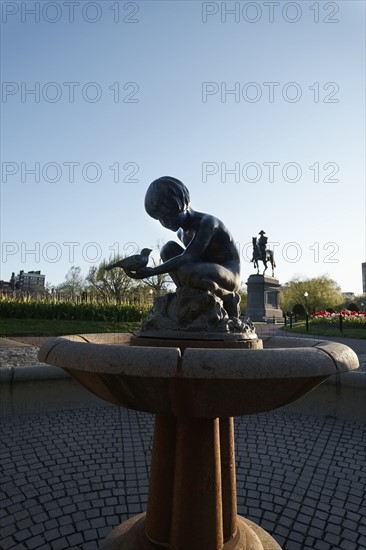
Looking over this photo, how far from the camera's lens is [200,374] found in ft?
5.13

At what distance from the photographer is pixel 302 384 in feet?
6.03

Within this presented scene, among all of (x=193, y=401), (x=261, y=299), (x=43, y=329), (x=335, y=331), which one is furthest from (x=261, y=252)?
(x=193, y=401)

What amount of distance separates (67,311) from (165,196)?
17874mm

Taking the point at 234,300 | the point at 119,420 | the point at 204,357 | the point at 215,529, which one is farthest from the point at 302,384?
the point at 119,420

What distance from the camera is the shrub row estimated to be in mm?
18734

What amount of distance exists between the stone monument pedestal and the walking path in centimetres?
2828

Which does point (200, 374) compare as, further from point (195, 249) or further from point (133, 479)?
point (133, 479)

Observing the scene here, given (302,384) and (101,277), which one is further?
(101,277)

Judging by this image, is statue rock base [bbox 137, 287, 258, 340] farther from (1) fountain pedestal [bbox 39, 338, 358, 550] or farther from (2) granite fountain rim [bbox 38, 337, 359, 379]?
(2) granite fountain rim [bbox 38, 337, 359, 379]

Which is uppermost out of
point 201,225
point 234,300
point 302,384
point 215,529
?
point 201,225

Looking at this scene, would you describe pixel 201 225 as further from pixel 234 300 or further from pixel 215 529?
pixel 215 529

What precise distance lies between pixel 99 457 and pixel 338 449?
2.78m

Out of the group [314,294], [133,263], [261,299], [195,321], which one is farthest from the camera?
[314,294]

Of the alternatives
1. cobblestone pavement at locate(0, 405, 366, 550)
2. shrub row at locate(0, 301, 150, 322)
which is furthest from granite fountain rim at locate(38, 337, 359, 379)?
shrub row at locate(0, 301, 150, 322)
